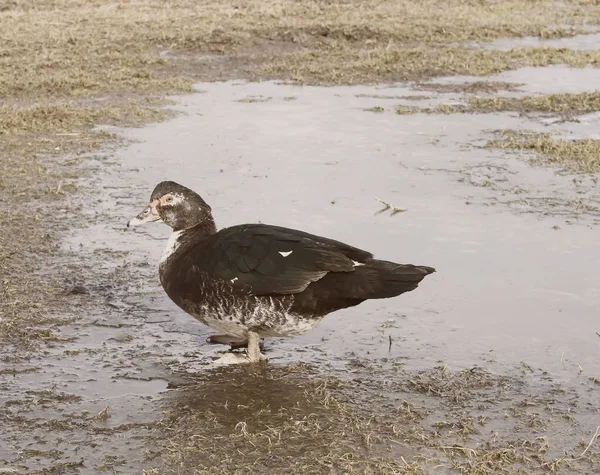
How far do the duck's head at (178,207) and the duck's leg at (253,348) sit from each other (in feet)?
2.75

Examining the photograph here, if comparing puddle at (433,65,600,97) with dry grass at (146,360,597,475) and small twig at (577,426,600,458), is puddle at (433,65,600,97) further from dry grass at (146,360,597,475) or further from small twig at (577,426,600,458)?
small twig at (577,426,600,458)

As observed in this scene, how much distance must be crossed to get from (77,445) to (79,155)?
631 centimetres

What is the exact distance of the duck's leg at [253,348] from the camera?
5.55 m

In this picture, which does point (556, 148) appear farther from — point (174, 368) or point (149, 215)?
point (174, 368)

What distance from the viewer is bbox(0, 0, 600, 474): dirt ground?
14.6 ft

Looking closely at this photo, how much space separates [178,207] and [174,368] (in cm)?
103

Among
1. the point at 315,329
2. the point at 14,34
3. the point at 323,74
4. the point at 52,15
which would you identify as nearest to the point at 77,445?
the point at 315,329

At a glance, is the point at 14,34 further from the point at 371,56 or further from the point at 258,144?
the point at 258,144

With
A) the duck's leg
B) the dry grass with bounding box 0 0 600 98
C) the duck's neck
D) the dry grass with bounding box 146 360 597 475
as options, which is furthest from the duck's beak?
the dry grass with bounding box 0 0 600 98

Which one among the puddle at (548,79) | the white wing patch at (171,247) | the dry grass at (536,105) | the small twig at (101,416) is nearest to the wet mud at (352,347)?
the small twig at (101,416)

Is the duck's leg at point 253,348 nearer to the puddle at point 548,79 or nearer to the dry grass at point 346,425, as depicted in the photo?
the dry grass at point 346,425

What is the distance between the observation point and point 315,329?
6.14m

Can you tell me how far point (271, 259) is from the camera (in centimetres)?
532

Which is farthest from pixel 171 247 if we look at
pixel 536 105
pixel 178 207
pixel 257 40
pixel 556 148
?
pixel 257 40
